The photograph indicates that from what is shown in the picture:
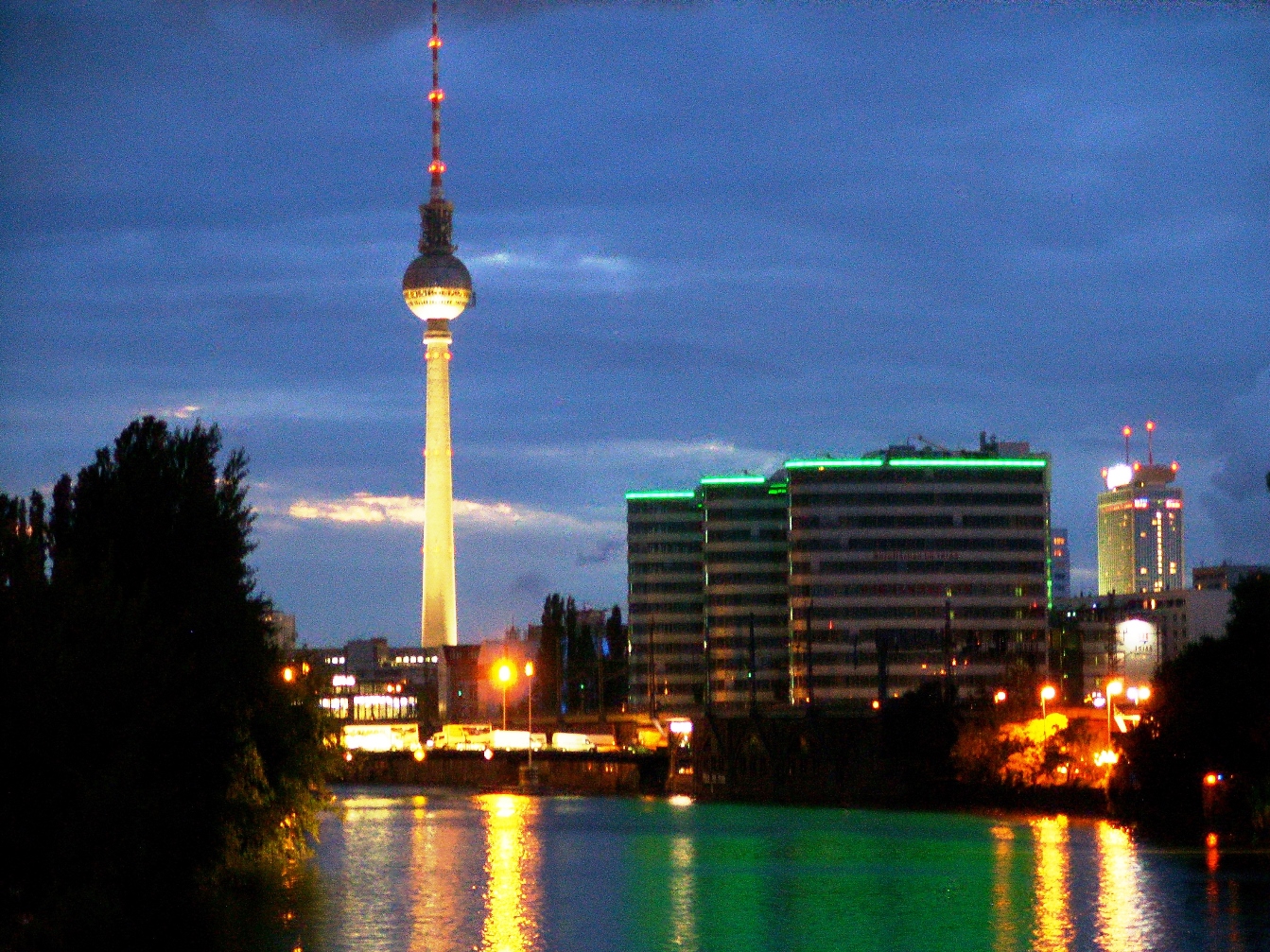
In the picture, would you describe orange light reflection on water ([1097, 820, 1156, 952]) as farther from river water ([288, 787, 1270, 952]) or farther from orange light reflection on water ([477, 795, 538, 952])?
orange light reflection on water ([477, 795, 538, 952])

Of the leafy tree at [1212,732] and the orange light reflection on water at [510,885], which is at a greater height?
the leafy tree at [1212,732]

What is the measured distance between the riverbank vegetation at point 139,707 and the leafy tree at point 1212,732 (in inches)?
1677

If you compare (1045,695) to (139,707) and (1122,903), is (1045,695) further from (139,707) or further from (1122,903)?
(139,707)

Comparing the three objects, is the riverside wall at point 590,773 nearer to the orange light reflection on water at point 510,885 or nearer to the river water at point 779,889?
the orange light reflection on water at point 510,885

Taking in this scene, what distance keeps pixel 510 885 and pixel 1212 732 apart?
37.1 metres

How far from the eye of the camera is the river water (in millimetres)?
57500

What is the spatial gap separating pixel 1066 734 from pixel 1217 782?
1230 inches

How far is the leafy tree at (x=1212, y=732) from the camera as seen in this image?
9306 centimetres

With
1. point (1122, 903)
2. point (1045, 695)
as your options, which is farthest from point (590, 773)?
point (1122, 903)

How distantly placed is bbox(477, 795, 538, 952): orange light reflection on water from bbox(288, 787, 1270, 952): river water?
0.47ft

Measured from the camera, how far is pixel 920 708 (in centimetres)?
14575

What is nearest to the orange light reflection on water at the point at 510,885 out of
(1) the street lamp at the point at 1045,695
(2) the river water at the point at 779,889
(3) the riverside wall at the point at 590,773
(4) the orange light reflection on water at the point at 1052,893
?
(2) the river water at the point at 779,889

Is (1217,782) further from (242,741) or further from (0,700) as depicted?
(0,700)

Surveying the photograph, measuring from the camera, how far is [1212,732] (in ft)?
315
